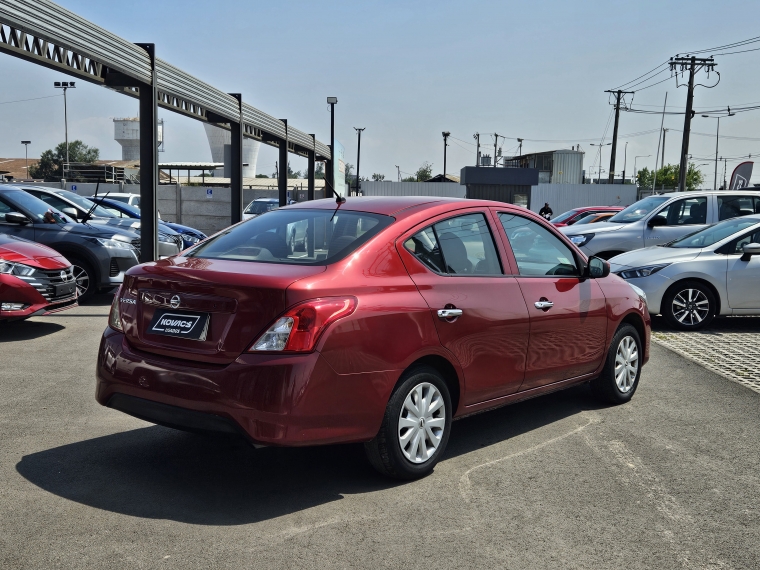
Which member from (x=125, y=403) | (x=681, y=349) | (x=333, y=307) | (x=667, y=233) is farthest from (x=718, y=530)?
(x=667, y=233)

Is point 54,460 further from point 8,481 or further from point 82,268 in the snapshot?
point 82,268

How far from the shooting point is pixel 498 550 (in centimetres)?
386

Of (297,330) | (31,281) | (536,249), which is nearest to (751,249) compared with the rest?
(536,249)

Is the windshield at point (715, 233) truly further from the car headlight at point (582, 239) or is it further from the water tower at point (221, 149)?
the water tower at point (221, 149)

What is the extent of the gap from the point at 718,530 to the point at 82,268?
10.1 meters

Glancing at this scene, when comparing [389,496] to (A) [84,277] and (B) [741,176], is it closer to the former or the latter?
(A) [84,277]

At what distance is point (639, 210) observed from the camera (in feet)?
55.6

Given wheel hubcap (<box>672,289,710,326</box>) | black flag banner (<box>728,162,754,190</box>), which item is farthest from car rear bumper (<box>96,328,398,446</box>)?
black flag banner (<box>728,162,754,190</box>)

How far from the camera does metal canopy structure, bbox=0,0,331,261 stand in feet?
31.9

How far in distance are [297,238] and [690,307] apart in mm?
7670

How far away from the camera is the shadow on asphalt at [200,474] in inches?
170

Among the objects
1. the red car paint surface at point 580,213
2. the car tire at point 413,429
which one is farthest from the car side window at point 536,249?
the red car paint surface at point 580,213

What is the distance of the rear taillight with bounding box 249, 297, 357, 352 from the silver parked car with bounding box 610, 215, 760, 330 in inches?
311

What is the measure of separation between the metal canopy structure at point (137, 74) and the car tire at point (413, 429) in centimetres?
705
